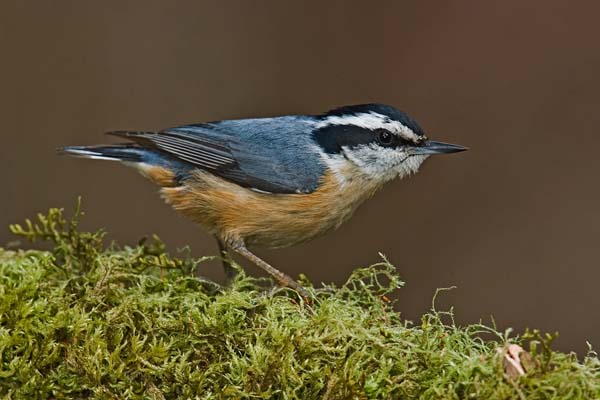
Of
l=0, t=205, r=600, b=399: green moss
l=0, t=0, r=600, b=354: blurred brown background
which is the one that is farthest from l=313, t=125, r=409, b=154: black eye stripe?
l=0, t=0, r=600, b=354: blurred brown background

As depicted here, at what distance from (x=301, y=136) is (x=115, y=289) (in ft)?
4.30

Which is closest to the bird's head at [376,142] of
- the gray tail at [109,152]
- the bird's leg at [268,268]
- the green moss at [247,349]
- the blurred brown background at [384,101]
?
the bird's leg at [268,268]

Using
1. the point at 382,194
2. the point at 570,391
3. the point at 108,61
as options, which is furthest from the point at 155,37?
the point at 570,391

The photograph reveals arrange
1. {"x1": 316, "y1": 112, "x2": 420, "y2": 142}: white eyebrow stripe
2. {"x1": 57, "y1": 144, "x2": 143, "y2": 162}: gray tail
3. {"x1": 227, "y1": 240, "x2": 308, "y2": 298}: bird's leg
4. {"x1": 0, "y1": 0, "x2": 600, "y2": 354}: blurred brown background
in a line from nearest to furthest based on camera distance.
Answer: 1. {"x1": 227, "y1": 240, "x2": 308, "y2": 298}: bird's leg
2. {"x1": 316, "y1": 112, "x2": 420, "y2": 142}: white eyebrow stripe
3. {"x1": 57, "y1": 144, "x2": 143, "y2": 162}: gray tail
4. {"x1": 0, "y1": 0, "x2": 600, "y2": 354}: blurred brown background

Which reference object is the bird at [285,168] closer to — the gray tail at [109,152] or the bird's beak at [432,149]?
the bird's beak at [432,149]

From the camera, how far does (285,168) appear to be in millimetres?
3781

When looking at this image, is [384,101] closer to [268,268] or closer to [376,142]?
[376,142]

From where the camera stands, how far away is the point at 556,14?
7.30 meters

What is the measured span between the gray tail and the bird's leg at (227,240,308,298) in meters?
0.65

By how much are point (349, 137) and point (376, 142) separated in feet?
0.41

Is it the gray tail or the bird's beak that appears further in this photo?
the gray tail

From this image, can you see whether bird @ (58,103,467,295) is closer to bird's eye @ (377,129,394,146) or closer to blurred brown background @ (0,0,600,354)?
bird's eye @ (377,129,394,146)

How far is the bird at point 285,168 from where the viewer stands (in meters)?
3.75

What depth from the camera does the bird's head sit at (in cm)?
374
